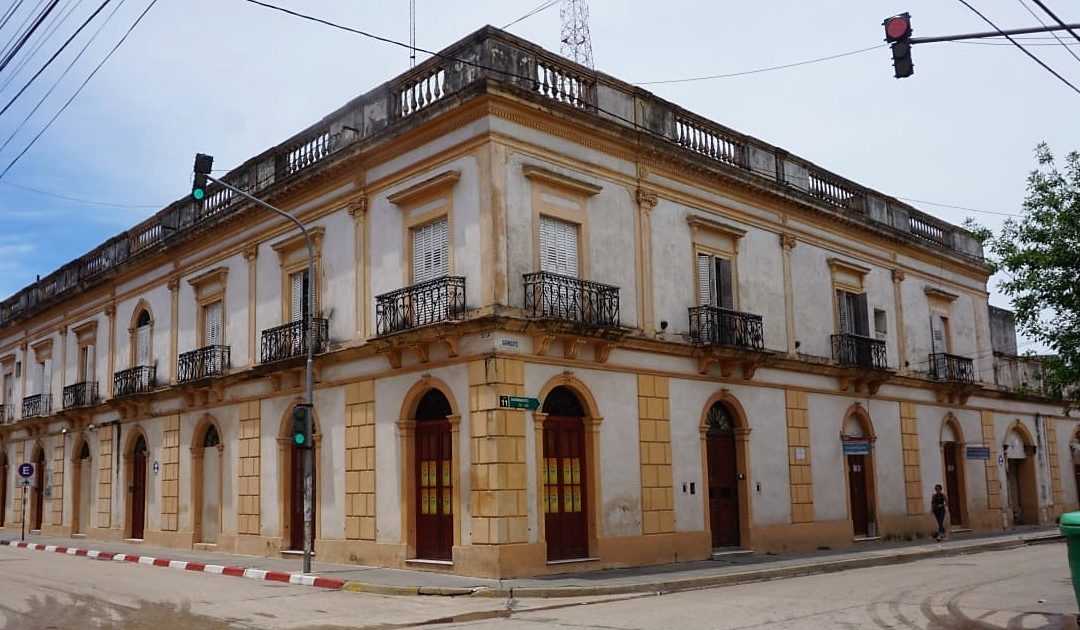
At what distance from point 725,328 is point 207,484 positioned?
13369mm

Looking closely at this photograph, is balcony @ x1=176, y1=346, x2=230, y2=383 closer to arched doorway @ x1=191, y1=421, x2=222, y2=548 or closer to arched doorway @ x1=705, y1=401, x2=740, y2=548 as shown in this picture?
arched doorway @ x1=191, y1=421, x2=222, y2=548

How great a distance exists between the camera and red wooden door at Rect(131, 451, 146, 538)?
28.0 metres

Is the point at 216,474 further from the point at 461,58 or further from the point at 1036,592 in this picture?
the point at 1036,592

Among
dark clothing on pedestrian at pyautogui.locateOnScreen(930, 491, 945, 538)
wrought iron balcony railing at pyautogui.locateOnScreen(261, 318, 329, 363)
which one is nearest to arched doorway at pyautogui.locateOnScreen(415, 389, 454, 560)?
wrought iron balcony railing at pyautogui.locateOnScreen(261, 318, 329, 363)

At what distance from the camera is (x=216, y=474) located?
80.3 feet

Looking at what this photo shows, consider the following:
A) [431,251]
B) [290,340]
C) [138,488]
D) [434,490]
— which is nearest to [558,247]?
[431,251]

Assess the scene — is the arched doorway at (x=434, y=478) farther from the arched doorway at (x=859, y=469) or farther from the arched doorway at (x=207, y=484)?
the arched doorway at (x=859, y=469)

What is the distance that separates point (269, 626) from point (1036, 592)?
1039cm

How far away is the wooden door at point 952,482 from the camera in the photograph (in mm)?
28672

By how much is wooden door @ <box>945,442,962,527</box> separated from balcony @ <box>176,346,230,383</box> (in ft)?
66.0

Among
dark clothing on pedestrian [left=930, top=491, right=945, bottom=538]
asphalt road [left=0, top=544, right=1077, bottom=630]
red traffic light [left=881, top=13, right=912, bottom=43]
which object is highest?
red traffic light [left=881, top=13, right=912, bottom=43]

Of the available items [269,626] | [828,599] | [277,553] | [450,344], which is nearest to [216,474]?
[277,553]

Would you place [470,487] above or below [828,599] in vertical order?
above

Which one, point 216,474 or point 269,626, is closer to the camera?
point 269,626
